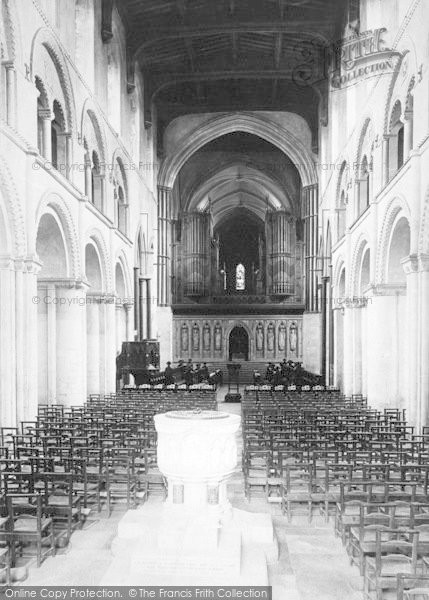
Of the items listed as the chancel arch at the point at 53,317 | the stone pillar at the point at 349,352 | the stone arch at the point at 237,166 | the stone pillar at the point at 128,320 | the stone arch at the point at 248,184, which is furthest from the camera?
the stone arch at the point at 248,184

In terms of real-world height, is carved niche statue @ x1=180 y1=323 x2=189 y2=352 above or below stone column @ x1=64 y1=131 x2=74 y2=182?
below

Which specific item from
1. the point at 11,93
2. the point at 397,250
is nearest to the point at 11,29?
the point at 11,93

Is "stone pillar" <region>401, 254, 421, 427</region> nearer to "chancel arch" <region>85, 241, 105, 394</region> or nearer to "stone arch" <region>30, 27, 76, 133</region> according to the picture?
"stone arch" <region>30, 27, 76, 133</region>

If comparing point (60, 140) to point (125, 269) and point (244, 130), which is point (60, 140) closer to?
point (125, 269)

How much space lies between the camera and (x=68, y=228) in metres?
18.3

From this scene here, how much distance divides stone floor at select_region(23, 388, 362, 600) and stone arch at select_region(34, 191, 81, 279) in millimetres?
Result: 9875

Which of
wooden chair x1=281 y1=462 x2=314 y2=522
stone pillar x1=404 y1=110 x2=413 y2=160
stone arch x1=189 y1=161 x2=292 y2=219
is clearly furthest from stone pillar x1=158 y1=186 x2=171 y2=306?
wooden chair x1=281 y1=462 x2=314 y2=522

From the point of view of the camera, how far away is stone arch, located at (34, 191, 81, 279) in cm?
1689

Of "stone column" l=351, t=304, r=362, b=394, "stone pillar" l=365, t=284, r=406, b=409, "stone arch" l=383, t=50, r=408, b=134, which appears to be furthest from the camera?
"stone column" l=351, t=304, r=362, b=394

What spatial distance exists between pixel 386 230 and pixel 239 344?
25586 mm

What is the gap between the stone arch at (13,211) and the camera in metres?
13.5

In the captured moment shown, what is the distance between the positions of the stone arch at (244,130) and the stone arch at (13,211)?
73.7 feet

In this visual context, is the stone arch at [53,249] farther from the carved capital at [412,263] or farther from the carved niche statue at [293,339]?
the carved niche statue at [293,339]

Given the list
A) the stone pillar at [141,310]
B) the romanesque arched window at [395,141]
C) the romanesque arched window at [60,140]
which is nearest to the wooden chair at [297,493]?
the romanesque arched window at [395,141]
